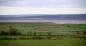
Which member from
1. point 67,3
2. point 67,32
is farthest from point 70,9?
point 67,32

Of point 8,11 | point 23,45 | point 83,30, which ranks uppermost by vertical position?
point 8,11

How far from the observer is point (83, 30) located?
3.08 feet

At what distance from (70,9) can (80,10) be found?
7 cm

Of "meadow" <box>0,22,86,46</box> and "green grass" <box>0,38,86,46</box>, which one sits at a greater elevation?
"meadow" <box>0,22,86,46</box>

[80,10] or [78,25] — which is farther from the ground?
[80,10]

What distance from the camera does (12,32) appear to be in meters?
0.96

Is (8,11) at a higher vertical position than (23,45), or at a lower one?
higher

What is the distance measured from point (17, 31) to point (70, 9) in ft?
1.35

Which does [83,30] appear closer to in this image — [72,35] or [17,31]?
Result: [72,35]

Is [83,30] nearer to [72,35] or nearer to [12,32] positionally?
[72,35]

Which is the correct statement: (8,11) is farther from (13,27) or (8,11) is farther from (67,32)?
(67,32)

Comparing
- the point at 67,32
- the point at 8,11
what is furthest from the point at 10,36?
the point at 67,32

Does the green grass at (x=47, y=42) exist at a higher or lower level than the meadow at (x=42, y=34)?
lower

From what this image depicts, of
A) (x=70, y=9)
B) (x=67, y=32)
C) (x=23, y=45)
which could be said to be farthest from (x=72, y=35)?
(x=23, y=45)
